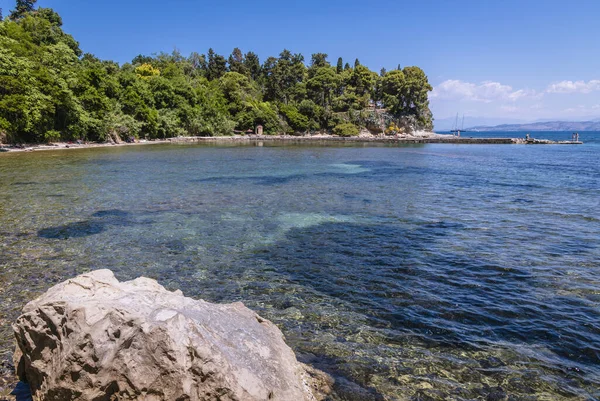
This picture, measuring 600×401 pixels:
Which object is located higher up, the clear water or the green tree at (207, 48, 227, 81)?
the green tree at (207, 48, 227, 81)

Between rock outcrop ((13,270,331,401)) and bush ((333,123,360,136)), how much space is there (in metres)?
122

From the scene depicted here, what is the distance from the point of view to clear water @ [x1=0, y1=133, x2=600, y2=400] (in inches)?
242

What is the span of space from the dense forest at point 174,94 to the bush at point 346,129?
42cm

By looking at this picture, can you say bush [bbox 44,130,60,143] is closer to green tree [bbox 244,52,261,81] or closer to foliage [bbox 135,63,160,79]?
foliage [bbox 135,63,160,79]

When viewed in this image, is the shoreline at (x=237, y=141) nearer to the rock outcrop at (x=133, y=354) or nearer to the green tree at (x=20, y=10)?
the rock outcrop at (x=133, y=354)

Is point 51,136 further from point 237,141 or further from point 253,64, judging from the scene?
point 253,64

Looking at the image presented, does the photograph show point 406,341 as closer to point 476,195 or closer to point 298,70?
point 476,195

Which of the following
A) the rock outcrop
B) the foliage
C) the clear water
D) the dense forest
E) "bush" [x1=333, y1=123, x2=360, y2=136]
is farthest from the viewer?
"bush" [x1=333, y1=123, x2=360, y2=136]

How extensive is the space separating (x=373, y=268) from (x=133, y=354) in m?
7.70

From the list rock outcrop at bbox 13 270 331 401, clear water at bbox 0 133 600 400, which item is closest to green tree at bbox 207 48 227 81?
clear water at bbox 0 133 600 400

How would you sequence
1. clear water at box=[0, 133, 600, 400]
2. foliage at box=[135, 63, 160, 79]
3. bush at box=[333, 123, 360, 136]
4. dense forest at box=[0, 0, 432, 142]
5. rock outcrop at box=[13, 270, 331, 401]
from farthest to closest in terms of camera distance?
bush at box=[333, 123, 360, 136] → foliage at box=[135, 63, 160, 79] → dense forest at box=[0, 0, 432, 142] → clear water at box=[0, 133, 600, 400] → rock outcrop at box=[13, 270, 331, 401]

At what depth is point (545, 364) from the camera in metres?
6.22

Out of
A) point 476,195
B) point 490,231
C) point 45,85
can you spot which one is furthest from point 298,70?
point 490,231

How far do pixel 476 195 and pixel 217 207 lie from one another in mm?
17084
